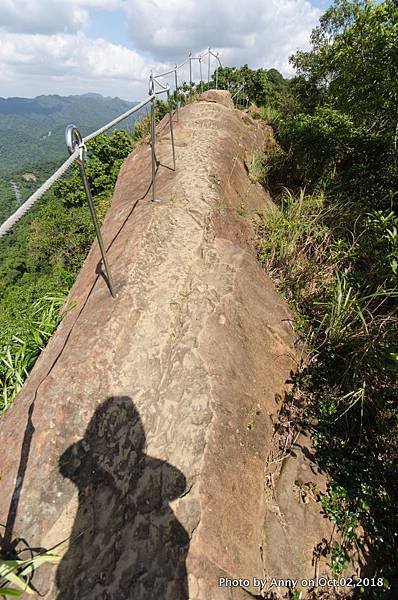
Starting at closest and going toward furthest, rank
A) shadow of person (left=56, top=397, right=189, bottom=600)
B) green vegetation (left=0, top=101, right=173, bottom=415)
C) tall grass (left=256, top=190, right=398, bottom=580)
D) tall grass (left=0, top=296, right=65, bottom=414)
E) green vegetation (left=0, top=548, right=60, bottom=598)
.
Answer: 1. green vegetation (left=0, top=548, right=60, bottom=598)
2. shadow of person (left=56, top=397, right=189, bottom=600)
3. tall grass (left=256, top=190, right=398, bottom=580)
4. tall grass (left=0, top=296, right=65, bottom=414)
5. green vegetation (left=0, top=101, right=173, bottom=415)

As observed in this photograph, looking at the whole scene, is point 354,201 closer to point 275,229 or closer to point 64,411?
point 275,229

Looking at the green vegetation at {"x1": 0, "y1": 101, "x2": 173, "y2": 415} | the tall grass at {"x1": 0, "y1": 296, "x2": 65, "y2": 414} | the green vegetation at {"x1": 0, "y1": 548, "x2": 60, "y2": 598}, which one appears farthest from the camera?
the green vegetation at {"x1": 0, "y1": 101, "x2": 173, "y2": 415}

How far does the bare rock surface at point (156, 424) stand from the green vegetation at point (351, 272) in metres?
0.36

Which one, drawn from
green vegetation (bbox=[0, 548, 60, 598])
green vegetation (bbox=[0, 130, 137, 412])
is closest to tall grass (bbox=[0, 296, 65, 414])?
green vegetation (bbox=[0, 130, 137, 412])

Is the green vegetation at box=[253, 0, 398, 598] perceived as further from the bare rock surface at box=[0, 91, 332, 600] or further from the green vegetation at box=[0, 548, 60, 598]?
the green vegetation at box=[0, 548, 60, 598]

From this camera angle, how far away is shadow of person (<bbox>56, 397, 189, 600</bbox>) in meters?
1.63

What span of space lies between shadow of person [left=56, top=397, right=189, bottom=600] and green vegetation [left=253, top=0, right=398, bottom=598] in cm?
123

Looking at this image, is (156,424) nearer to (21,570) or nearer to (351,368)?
(21,570)

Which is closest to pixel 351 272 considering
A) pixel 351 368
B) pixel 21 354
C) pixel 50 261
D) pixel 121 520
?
pixel 351 368

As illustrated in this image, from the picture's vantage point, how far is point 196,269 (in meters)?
3.01

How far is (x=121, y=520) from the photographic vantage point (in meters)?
1.80

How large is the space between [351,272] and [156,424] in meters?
2.49

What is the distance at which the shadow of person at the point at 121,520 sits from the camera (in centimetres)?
163

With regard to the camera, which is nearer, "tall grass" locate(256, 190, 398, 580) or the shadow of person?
the shadow of person
